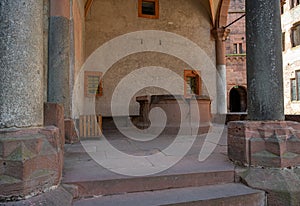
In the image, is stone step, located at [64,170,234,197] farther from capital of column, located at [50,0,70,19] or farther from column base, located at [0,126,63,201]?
capital of column, located at [50,0,70,19]

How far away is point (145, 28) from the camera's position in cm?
994

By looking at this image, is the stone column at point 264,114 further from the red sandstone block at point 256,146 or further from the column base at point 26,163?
the column base at point 26,163

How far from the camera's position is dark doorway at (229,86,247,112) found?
20.0m

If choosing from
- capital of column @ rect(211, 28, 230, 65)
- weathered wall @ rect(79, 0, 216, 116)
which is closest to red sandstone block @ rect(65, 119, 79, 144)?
weathered wall @ rect(79, 0, 216, 116)

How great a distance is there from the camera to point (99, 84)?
29.7 feet

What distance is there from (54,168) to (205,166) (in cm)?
147

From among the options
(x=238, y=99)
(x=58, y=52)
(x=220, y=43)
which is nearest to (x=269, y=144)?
(x=58, y=52)

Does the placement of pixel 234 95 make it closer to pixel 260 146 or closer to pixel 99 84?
pixel 99 84

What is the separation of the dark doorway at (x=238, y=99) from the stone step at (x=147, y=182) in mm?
18715

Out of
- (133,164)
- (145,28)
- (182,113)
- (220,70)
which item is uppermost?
(145,28)

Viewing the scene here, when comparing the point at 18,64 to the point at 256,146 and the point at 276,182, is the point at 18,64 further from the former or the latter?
the point at 276,182

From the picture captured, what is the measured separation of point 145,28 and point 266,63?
26.8 feet

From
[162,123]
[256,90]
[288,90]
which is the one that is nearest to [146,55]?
[162,123]

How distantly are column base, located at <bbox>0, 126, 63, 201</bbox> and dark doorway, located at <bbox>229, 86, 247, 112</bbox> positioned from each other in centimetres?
1963
